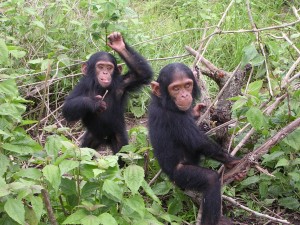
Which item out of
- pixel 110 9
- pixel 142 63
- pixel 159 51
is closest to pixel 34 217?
pixel 142 63

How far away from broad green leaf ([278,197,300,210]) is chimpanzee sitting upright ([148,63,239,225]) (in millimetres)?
862

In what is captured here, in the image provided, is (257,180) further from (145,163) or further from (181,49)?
(181,49)

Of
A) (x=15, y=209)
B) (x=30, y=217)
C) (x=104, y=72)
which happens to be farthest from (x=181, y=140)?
(x=15, y=209)

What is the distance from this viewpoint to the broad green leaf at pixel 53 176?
3.39 m

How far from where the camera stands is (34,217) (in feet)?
12.0

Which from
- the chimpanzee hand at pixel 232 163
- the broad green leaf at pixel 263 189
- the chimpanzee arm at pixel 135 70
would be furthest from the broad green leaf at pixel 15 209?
the chimpanzee arm at pixel 135 70

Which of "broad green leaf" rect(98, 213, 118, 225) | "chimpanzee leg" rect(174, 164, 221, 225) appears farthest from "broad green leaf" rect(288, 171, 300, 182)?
"broad green leaf" rect(98, 213, 118, 225)

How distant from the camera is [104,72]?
581 centimetres

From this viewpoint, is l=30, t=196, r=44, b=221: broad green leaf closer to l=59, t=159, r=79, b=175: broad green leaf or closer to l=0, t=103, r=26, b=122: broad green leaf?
l=59, t=159, r=79, b=175: broad green leaf

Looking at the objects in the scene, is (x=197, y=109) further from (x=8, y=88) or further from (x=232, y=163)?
(x=8, y=88)

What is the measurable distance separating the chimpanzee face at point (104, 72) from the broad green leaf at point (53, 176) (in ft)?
7.94

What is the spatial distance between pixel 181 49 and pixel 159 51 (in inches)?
12.7

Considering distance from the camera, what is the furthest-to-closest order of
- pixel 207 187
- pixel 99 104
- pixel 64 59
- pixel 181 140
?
pixel 64 59 → pixel 99 104 → pixel 181 140 → pixel 207 187

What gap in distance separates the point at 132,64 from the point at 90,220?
2.79m
